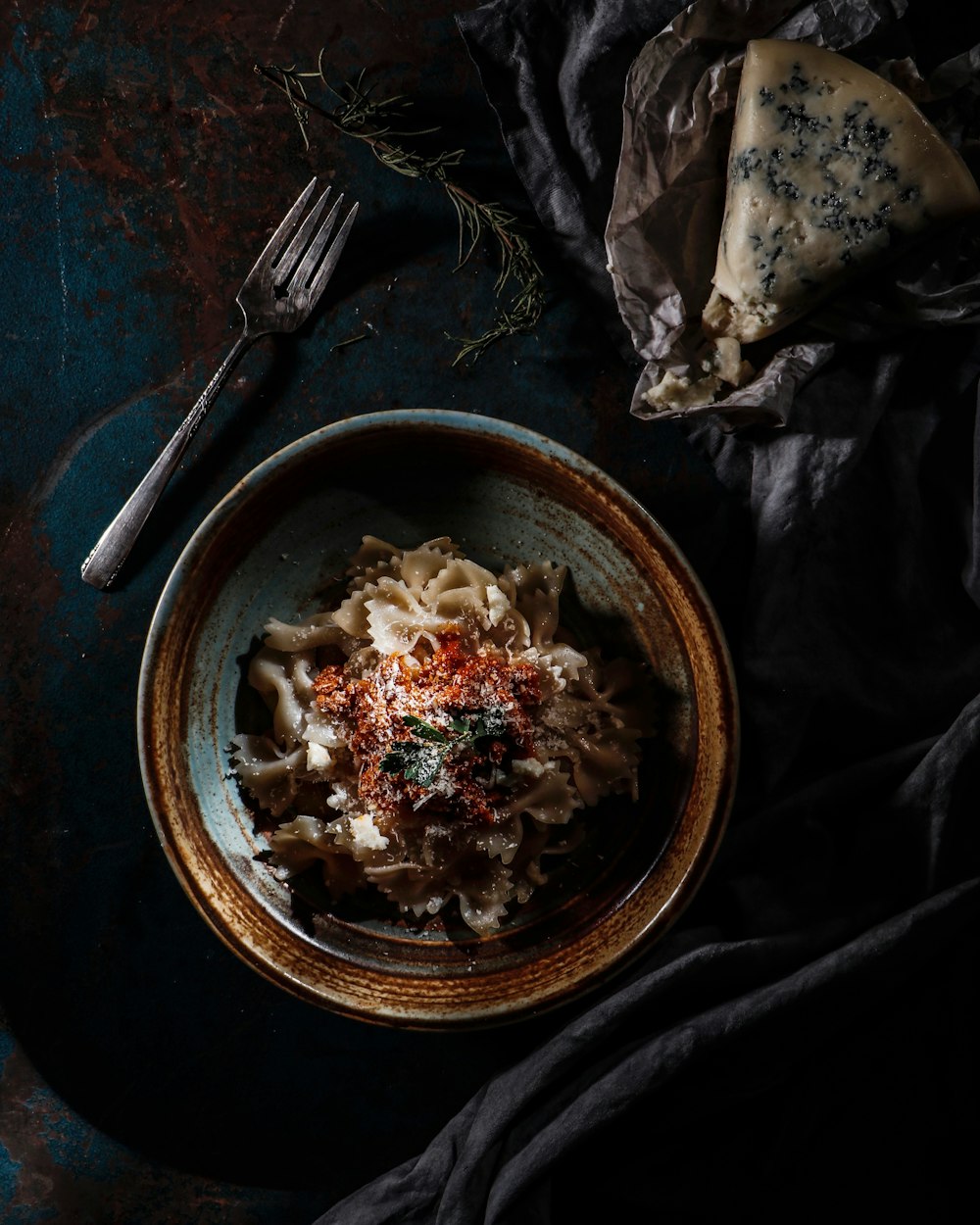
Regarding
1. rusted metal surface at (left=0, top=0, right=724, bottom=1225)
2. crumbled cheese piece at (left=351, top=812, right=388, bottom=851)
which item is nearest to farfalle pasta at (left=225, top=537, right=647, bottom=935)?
crumbled cheese piece at (left=351, top=812, right=388, bottom=851)

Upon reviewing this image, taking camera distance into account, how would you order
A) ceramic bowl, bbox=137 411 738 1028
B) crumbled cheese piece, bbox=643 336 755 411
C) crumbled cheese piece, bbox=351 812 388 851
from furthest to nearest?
crumbled cheese piece, bbox=643 336 755 411, ceramic bowl, bbox=137 411 738 1028, crumbled cheese piece, bbox=351 812 388 851

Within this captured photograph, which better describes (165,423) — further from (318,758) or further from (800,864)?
(800,864)

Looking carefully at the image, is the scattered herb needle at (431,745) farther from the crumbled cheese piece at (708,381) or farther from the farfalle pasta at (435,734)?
the crumbled cheese piece at (708,381)

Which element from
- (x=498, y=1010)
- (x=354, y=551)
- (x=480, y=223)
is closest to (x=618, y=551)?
(x=354, y=551)

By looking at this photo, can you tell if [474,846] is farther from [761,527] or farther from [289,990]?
[761,527]

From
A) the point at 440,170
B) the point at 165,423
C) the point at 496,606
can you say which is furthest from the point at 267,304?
the point at 496,606

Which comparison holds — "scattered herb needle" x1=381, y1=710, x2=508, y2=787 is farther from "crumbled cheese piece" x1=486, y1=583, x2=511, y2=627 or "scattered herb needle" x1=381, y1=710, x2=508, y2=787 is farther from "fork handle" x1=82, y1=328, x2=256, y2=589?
"fork handle" x1=82, y1=328, x2=256, y2=589
